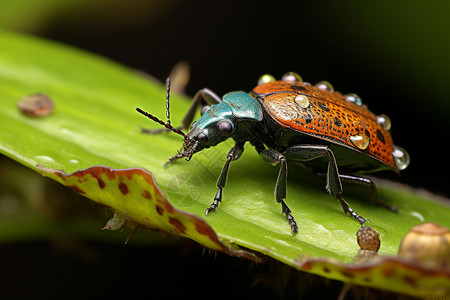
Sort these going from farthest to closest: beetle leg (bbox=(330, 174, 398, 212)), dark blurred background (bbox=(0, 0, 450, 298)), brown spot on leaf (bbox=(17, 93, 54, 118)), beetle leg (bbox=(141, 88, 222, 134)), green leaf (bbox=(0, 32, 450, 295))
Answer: dark blurred background (bbox=(0, 0, 450, 298))
beetle leg (bbox=(141, 88, 222, 134))
brown spot on leaf (bbox=(17, 93, 54, 118))
beetle leg (bbox=(330, 174, 398, 212))
green leaf (bbox=(0, 32, 450, 295))

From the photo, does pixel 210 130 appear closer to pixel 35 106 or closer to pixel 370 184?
pixel 370 184

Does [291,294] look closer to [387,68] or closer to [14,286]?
[14,286]

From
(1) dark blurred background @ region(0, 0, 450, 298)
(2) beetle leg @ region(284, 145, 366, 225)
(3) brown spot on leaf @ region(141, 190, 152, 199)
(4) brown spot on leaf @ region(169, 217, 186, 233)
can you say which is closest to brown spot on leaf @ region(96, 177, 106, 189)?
(3) brown spot on leaf @ region(141, 190, 152, 199)

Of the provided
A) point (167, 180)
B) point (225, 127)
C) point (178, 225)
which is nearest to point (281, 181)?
A: point (225, 127)

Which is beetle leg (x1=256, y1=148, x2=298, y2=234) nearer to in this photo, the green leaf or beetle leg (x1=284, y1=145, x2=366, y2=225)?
the green leaf

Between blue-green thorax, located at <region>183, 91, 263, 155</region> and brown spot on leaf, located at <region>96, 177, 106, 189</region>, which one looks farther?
blue-green thorax, located at <region>183, 91, 263, 155</region>

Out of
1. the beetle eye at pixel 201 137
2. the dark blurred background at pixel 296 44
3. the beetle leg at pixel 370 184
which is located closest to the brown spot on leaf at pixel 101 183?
the beetle eye at pixel 201 137

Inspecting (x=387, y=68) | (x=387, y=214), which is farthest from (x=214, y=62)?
(x=387, y=214)
